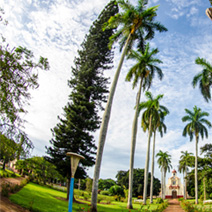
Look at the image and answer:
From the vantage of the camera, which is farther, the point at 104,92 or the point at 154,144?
the point at 154,144

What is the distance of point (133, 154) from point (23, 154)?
11168 mm

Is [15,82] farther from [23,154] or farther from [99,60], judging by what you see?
[99,60]

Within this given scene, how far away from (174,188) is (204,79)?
5941 cm

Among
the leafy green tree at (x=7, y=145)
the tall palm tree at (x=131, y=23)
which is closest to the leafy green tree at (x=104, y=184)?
the tall palm tree at (x=131, y=23)

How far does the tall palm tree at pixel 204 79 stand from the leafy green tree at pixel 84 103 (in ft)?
33.3

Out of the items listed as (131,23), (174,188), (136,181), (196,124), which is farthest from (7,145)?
(174,188)

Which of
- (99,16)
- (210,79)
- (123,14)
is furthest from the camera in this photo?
(99,16)

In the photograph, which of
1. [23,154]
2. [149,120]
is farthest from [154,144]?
[23,154]

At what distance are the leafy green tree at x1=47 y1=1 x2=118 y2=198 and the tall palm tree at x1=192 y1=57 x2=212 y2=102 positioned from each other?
399 inches

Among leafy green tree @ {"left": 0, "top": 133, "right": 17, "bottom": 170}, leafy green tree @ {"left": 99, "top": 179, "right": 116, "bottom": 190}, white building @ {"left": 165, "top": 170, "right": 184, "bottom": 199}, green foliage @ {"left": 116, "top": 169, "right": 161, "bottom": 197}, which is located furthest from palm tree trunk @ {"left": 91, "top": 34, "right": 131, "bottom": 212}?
white building @ {"left": 165, "top": 170, "right": 184, "bottom": 199}

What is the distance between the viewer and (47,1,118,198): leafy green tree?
63.3 ft

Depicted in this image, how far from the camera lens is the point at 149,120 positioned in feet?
90.9

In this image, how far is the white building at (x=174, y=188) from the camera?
6795 centimetres

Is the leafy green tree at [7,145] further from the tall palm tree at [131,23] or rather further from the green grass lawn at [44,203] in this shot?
the tall palm tree at [131,23]
